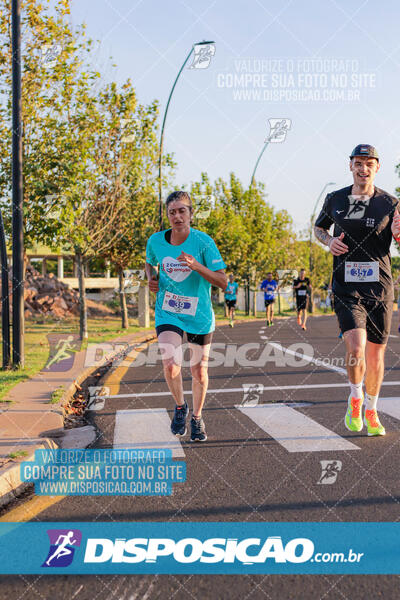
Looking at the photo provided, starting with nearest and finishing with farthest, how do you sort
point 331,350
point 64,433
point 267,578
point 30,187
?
point 267,578
point 64,433
point 30,187
point 331,350

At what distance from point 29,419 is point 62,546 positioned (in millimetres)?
3264

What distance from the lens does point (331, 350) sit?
15.2 meters

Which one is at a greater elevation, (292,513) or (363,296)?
(363,296)

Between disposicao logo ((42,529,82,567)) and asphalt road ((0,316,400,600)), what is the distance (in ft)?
0.58

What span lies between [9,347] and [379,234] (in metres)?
7.76

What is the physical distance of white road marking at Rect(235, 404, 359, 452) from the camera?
18.5ft

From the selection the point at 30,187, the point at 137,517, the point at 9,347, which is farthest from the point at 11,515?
the point at 30,187

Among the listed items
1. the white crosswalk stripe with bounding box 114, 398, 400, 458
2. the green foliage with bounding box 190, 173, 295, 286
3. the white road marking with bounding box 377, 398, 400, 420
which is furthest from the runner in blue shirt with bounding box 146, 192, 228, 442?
the green foliage with bounding box 190, 173, 295, 286

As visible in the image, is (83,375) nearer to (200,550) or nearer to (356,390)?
(356,390)

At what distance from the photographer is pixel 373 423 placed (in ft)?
19.2

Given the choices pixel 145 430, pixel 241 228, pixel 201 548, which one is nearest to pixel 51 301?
pixel 241 228

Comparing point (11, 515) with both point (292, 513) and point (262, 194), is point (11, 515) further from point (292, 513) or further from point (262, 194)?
point (262, 194)

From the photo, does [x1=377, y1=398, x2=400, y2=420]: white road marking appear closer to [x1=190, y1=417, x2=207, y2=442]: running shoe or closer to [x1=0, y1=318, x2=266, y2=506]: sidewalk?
[x1=190, y1=417, x2=207, y2=442]: running shoe

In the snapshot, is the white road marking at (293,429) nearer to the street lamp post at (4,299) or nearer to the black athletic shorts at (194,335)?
the black athletic shorts at (194,335)
